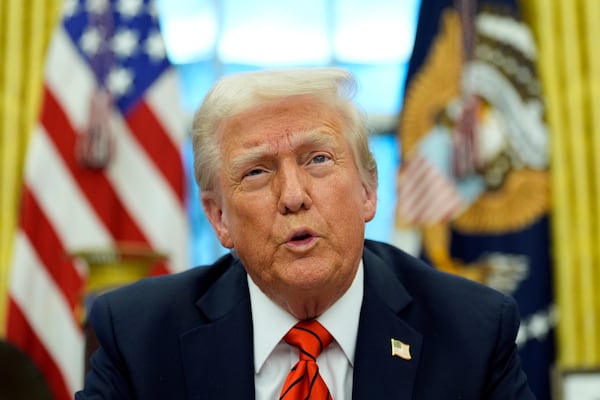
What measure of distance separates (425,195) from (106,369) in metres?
2.59

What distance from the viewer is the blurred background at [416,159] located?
13.7 ft

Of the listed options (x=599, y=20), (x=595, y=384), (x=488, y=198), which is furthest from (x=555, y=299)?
(x=599, y=20)

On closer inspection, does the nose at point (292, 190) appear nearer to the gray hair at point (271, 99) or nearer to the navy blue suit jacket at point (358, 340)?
the gray hair at point (271, 99)

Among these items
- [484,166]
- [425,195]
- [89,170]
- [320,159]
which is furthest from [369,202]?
[89,170]

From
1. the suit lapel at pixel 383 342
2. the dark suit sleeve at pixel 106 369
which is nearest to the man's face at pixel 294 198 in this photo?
the suit lapel at pixel 383 342

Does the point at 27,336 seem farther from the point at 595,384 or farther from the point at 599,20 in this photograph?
the point at 599,20

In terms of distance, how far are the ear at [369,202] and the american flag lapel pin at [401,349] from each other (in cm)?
26

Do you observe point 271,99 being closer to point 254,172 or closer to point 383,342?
point 254,172

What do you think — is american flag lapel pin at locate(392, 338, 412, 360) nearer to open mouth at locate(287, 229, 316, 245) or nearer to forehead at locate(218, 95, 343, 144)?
open mouth at locate(287, 229, 316, 245)

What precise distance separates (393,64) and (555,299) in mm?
1467

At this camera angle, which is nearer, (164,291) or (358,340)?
(358,340)

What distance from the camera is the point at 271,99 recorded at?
5.59 ft

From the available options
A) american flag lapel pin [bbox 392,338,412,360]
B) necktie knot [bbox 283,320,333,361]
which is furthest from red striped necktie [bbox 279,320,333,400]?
american flag lapel pin [bbox 392,338,412,360]

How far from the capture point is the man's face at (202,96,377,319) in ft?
5.48
